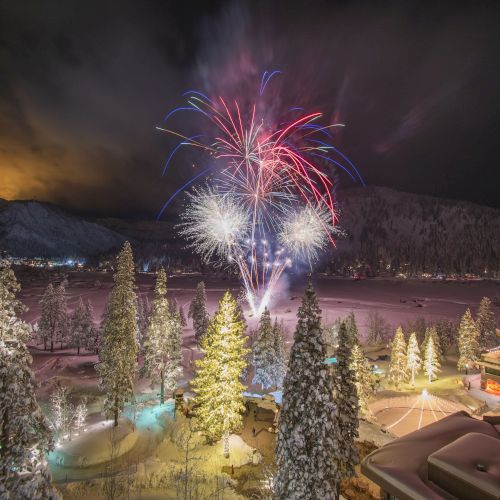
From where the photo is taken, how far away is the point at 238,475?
21.2 meters

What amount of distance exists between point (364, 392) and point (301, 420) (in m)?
20.8

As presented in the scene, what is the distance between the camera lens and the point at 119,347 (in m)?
26.0

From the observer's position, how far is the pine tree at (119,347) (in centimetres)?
2567

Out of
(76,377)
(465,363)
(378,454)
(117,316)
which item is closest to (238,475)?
(117,316)

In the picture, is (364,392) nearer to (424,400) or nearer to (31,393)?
(424,400)

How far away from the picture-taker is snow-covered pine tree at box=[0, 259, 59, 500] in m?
9.76

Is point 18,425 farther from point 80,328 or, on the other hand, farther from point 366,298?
point 366,298

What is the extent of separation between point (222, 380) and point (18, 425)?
1458 cm

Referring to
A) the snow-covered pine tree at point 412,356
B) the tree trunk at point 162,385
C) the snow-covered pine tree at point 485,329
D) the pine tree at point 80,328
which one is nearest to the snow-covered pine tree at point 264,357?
the tree trunk at point 162,385

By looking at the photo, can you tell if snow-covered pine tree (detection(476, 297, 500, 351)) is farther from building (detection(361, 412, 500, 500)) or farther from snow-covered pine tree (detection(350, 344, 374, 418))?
building (detection(361, 412, 500, 500))

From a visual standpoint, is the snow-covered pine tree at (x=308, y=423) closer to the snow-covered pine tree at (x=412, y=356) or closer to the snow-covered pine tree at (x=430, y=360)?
the snow-covered pine tree at (x=412, y=356)

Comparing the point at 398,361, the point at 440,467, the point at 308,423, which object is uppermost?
the point at 440,467

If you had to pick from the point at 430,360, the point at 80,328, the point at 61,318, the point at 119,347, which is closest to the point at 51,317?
the point at 61,318

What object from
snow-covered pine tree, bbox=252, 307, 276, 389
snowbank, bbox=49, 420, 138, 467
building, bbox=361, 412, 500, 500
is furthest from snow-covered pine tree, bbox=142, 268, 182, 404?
building, bbox=361, 412, 500, 500
